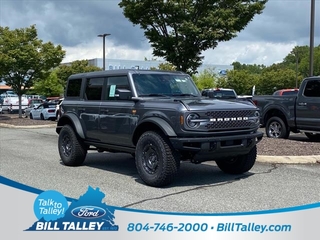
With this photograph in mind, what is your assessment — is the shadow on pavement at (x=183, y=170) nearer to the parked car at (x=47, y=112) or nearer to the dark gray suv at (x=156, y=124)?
the dark gray suv at (x=156, y=124)

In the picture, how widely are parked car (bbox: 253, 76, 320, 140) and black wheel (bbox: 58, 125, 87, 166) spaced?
6956mm

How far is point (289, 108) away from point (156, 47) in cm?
499

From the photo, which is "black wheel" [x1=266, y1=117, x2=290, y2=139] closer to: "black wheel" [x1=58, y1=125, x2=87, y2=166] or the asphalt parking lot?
the asphalt parking lot

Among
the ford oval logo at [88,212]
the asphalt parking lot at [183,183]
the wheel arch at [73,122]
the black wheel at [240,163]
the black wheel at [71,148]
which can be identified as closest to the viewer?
the ford oval logo at [88,212]

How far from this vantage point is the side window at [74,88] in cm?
916

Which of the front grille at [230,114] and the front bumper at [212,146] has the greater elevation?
the front grille at [230,114]

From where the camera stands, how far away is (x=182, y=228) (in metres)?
4.15

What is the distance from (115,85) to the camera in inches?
317

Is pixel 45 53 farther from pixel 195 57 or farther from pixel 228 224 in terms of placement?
pixel 228 224

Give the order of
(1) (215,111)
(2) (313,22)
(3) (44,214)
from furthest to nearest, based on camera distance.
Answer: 1. (2) (313,22)
2. (1) (215,111)
3. (3) (44,214)

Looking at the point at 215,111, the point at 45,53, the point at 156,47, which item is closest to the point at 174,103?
the point at 215,111

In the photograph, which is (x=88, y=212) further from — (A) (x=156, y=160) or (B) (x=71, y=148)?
(B) (x=71, y=148)

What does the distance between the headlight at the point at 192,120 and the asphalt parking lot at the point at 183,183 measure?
104 centimetres

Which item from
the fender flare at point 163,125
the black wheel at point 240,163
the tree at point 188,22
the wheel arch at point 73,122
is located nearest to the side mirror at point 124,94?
the fender flare at point 163,125
